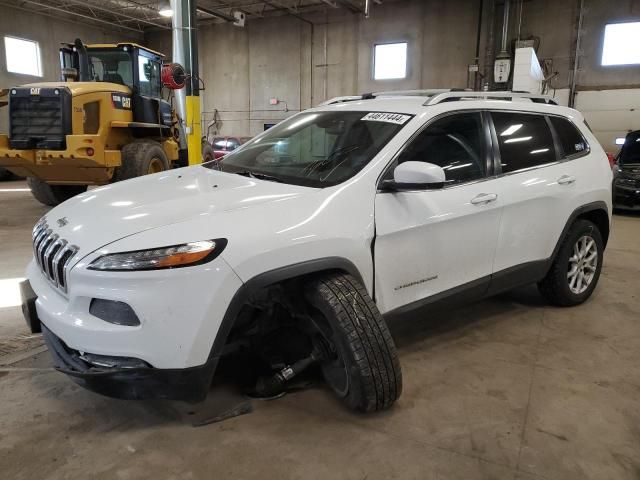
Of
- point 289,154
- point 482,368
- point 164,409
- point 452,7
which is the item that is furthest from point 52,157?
point 452,7

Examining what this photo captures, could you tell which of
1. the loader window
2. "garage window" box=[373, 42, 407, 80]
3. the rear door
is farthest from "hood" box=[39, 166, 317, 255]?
"garage window" box=[373, 42, 407, 80]

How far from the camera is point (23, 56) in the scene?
54.6 ft

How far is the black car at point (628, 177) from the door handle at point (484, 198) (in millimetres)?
7478

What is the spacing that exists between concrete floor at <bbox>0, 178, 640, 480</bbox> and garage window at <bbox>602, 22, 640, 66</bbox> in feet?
43.2

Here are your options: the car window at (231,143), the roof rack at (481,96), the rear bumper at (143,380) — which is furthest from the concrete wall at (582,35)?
the rear bumper at (143,380)

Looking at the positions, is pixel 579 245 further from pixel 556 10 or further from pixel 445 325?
pixel 556 10

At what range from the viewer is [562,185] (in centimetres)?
340

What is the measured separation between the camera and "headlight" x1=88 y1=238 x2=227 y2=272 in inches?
73.3

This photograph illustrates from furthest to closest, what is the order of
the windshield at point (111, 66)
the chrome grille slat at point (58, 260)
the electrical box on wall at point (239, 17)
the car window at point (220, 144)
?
the electrical box on wall at point (239, 17) < the car window at point (220, 144) < the windshield at point (111, 66) < the chrome grille slat at point (58, 260)

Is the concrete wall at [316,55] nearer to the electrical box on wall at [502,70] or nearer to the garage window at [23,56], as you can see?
the electrical box on wall at [502,70]

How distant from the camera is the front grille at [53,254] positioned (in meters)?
2.06

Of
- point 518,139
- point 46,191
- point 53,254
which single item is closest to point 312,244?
point 53,254

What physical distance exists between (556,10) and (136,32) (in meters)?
16.1

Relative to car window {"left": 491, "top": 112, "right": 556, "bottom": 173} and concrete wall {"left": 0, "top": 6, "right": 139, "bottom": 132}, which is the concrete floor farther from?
concrete wall {"left": 0, "top": 6, "right": 139, "bottom": 132}
